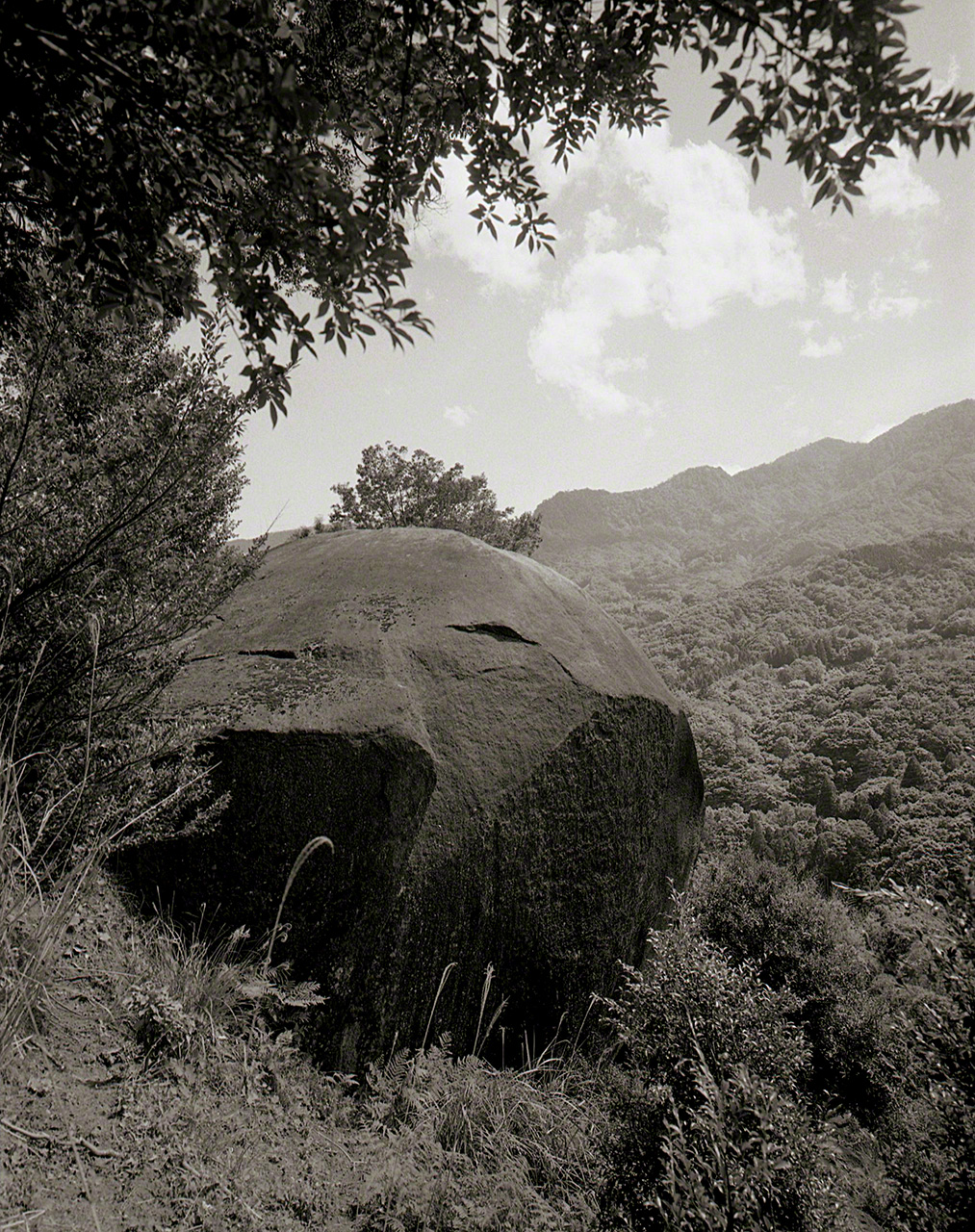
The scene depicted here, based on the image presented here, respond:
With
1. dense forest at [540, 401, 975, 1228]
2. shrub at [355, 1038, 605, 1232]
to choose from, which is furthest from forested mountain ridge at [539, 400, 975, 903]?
shrub at [355, 1038, 605, 1232]

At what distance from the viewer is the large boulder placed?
426cm

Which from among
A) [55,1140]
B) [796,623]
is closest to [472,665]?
[55,1140]

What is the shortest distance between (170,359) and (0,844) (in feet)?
12.7

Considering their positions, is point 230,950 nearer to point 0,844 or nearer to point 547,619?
point 0,844

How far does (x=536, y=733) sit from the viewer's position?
5.30 meters

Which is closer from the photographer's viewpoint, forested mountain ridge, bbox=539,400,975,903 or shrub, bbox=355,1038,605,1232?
shrub, bbox=355,1038,605,1232

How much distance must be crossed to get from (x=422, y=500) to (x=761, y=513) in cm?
10709

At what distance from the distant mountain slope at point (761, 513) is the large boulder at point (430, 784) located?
68931 millimetres

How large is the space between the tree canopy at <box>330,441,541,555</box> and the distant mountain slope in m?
56.6

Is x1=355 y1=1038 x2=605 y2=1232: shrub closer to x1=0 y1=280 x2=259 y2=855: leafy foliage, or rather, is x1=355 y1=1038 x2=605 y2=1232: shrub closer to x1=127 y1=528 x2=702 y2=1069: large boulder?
x1=127 y1=528 x2=702 y2=1069: large boulder

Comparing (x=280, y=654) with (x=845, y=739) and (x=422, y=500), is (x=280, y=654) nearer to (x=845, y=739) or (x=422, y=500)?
(x=422, y=500)

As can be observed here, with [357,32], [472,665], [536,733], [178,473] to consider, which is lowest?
[536,733]

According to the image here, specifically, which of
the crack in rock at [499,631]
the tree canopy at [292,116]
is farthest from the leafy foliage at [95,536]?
the crack in rock at [499,631]

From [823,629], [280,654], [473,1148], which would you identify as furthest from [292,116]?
[823,629]
